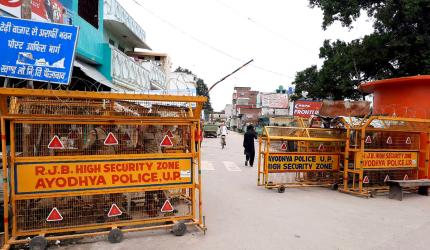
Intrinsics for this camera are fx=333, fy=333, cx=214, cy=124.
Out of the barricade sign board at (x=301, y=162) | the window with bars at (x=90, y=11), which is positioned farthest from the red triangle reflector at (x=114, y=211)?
the window with bars at (x=90, y=11)

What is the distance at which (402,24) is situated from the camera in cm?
1798

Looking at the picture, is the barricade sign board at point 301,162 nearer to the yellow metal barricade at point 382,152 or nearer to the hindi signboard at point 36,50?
the yellow metal barricade at point 382,152

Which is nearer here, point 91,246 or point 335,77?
point 91,246

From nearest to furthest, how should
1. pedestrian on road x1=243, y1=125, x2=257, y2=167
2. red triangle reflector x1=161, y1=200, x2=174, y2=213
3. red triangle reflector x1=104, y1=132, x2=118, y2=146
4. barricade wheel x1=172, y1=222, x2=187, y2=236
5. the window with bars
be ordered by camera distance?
red triangle reflector x1=104, y1=132, x2=118, y2=146
barricade wheel x1=172, y1=222, x2=187, y2=236
red triangle reflector x1=161, y1=200, x2=174, y2=213
pedestrian on road x1=243, y1=125, x2=257, y2=167
the window with bars

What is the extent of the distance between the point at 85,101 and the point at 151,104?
101 cm

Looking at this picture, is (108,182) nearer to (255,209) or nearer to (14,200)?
(14,200)

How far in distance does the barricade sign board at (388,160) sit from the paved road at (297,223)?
35.1 inches

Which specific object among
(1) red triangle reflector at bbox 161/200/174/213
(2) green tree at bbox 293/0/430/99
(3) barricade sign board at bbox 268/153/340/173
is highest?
(2) green tree at bbox 293/0/430/99

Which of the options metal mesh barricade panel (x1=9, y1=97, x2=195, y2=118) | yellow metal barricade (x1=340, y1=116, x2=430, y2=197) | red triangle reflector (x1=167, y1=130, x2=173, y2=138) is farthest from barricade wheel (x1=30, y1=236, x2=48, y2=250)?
yellow metal barricade (x1=340, y1=116, x2=430, y2=197)

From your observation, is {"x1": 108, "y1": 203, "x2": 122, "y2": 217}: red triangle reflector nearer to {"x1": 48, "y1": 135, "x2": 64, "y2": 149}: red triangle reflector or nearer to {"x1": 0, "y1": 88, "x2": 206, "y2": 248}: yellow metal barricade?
{"x1": 0, "y1": 88, "x2": 206, "y2": 248}: yellow metal barricade

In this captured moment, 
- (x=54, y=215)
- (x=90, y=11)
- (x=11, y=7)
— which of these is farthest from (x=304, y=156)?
(x=90, y=11)

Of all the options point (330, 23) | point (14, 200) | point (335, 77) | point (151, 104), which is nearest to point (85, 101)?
point (151, 104)

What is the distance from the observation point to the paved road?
5039 mm

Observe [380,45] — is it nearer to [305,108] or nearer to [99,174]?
[305,108]
